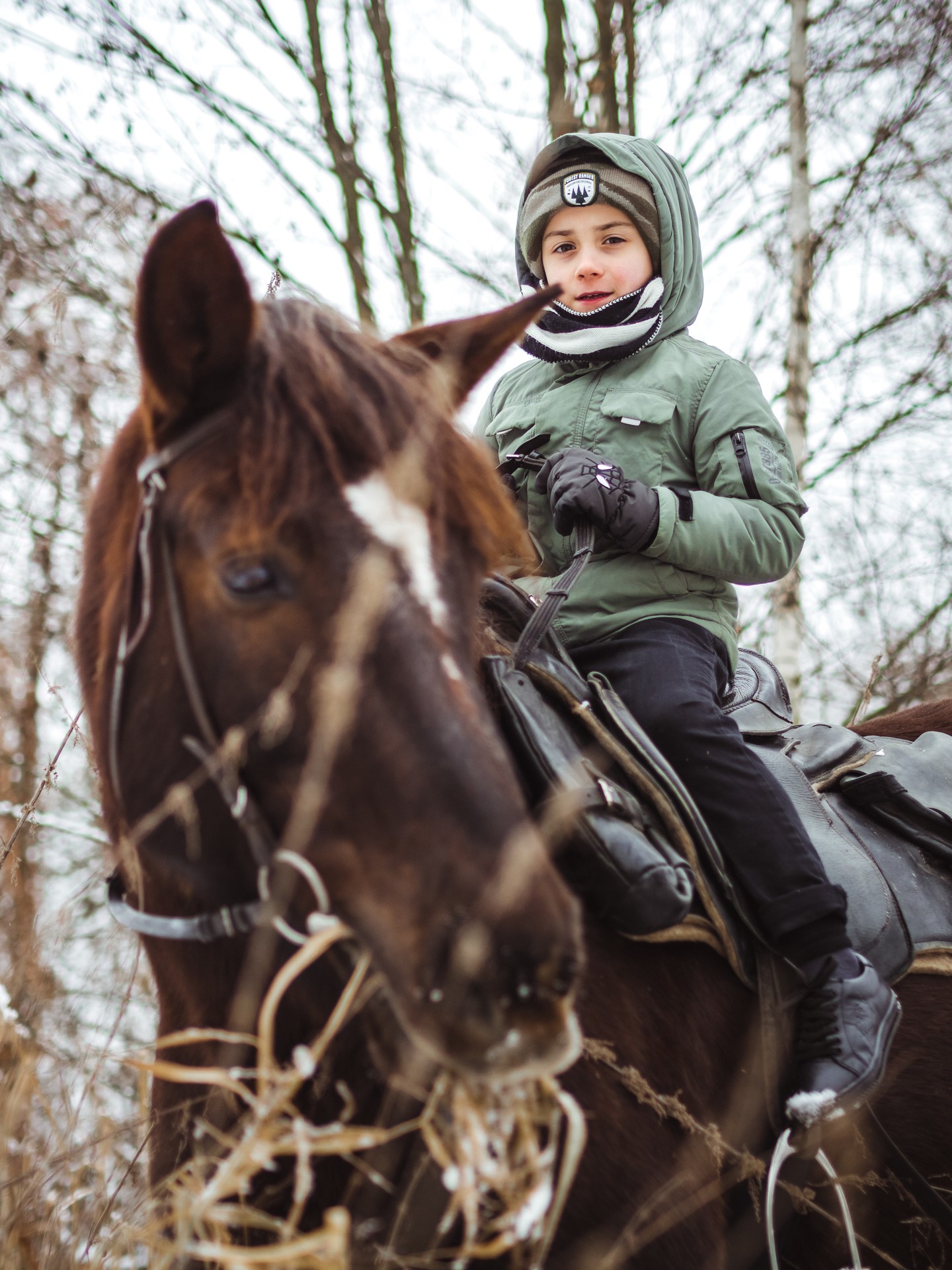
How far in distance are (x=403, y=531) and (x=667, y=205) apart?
1.91 m

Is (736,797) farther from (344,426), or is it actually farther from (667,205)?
(667,205)

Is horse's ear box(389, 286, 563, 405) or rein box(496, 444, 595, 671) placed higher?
horse's ear box(389, 286, 563, 405)

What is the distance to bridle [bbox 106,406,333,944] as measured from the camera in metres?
1.33

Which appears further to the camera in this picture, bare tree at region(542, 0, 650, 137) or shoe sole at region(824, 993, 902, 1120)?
bare tree at region(542, 0, 650, 137)

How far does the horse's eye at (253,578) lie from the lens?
4.33ft

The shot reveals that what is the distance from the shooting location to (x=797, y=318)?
20.2 ft

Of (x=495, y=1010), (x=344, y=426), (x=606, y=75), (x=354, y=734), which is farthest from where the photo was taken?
(x=606, y=75)

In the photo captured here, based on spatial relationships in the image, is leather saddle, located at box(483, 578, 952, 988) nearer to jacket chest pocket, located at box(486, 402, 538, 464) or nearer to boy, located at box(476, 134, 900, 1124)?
boy, located at box(476, 134, 900, 1124)

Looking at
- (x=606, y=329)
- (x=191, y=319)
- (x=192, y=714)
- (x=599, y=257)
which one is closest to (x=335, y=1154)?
(x=192, y=714)

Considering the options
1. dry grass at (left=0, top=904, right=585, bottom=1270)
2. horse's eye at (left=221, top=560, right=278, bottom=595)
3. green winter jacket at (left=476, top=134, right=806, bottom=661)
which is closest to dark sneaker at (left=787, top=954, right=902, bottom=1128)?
dry grass at (left=0, top=904, right=585, bottom=1270)

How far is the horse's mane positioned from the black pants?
0.69 m

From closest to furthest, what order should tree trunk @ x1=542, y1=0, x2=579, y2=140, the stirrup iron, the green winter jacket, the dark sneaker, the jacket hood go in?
1. the stirrup iron
2. the dark sneaker
3. the green winter jacket
4. the jacket hood
5. tree trunk @ x1=542, y1=0, x2=579, y2=140

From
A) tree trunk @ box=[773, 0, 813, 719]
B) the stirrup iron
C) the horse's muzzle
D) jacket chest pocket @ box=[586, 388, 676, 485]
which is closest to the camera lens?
the horse's muzzle

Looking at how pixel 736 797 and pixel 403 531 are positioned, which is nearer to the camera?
pixel 403 531
